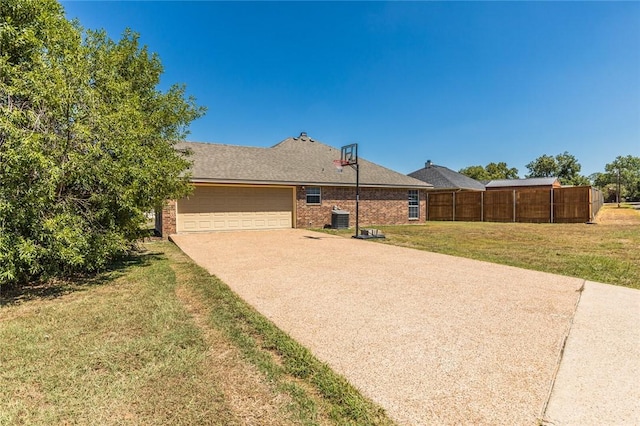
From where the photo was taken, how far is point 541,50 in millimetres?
12008

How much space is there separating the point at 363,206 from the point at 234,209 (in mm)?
7194

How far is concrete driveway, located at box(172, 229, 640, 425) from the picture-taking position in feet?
7.24

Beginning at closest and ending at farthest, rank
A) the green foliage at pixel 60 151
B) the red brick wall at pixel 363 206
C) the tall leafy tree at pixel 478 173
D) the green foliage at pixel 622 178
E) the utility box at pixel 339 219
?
the green foliage at pixel 60 151 → the utility box at pixel 339 219 → the red brick wall at pixel 363 206 → the green foliage at pixel 622 178 → the tall leafy tree at pixel 478 173

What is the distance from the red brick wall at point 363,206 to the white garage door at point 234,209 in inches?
29.2

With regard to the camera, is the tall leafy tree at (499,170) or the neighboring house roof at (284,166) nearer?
the neighboring house roof at (284,166)

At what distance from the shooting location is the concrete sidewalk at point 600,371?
2.04 m

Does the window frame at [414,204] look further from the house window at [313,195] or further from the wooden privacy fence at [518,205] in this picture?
the house window at [313,195]

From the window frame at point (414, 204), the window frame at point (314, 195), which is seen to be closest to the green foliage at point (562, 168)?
the window frame at point (414, 204)

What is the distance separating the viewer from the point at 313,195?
16312mm

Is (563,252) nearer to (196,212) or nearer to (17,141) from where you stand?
(17,141)

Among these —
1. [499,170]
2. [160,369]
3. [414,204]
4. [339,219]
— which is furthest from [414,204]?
[499,170]

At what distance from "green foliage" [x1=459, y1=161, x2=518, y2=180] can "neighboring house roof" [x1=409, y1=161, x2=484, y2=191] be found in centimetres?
3308

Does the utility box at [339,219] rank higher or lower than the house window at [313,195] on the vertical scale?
lower

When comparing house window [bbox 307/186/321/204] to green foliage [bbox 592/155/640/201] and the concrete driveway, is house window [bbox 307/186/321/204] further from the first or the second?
green foliage [bbox 592/155/640/201]
